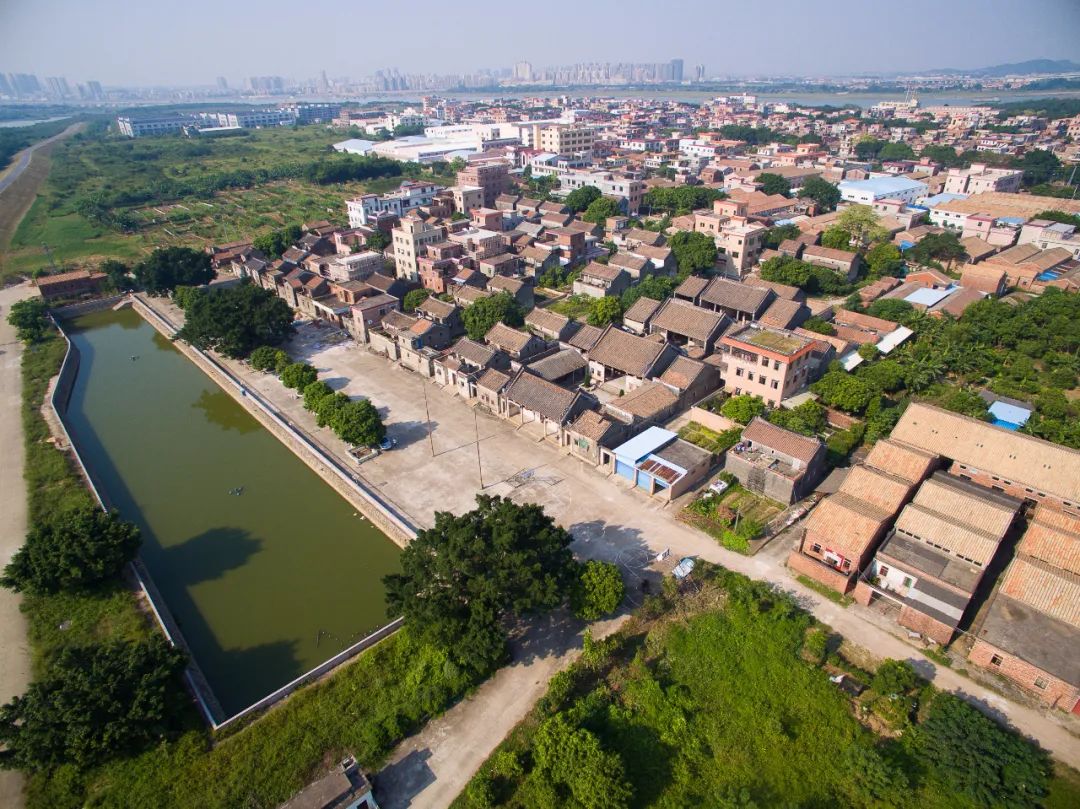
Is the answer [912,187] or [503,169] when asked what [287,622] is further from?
[912,187]

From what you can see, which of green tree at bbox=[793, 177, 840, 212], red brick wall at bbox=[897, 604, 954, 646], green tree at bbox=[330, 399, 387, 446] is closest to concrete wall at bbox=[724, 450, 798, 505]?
red brick wall at bbox=[897, 604, 954, 646]

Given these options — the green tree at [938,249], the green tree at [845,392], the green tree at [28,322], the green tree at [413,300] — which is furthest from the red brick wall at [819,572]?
the green tree at [28,322]

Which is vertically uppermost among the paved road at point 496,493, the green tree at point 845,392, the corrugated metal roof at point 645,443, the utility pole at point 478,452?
the green tree at point 845,392

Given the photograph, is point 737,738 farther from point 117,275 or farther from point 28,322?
point 117,275

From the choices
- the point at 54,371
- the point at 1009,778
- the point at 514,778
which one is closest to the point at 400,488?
the point at 514,778

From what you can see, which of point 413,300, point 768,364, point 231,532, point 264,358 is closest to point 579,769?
point 231,532

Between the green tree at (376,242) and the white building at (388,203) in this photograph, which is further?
the white building at (388,203)

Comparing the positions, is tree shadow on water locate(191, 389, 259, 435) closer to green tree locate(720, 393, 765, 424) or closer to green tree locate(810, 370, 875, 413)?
green tree locate(720, 393, 765, 424)

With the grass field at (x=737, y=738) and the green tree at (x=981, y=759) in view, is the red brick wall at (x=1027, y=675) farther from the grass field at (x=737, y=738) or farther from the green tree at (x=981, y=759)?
the grass field at (x=737, y=738)
